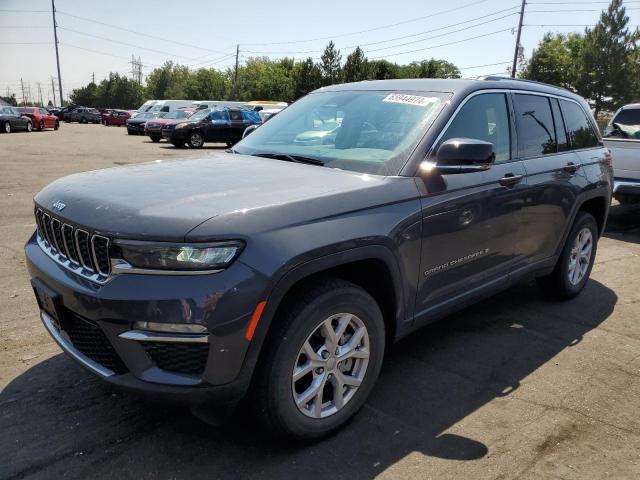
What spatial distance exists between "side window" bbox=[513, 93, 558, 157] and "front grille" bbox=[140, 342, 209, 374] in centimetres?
282

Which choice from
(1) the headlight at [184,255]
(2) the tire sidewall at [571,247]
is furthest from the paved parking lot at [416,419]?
(1) the headlight at [184,255]

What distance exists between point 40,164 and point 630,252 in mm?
13646

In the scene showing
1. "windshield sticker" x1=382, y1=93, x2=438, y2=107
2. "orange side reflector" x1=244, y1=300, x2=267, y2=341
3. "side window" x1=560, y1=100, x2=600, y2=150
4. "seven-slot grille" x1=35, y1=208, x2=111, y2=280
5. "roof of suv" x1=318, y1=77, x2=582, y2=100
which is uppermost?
"roof of suv" x1=318, y1=77, x2=582, y2=100

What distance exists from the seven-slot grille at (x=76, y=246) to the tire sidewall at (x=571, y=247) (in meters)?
3.85

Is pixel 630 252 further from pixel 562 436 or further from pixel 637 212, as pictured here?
pixel 562 436

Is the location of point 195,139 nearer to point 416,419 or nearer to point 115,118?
point 416,419

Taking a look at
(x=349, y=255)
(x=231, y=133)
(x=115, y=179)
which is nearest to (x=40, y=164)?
(x=231, y=133)

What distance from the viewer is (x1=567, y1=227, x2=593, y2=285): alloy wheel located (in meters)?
4.82

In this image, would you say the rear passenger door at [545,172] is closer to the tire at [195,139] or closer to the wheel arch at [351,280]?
the wheel arch at [351,280]

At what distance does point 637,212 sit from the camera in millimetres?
10195

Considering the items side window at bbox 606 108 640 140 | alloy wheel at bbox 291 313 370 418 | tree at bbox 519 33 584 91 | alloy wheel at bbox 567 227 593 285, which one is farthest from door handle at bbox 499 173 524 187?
tree at bbox 519 33 584 91

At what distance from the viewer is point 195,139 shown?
22.0m

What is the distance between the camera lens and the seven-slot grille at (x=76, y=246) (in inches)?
90.9

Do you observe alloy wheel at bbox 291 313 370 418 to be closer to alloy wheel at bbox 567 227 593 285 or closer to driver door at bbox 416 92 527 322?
driver door at bbox 416 92 527 322
